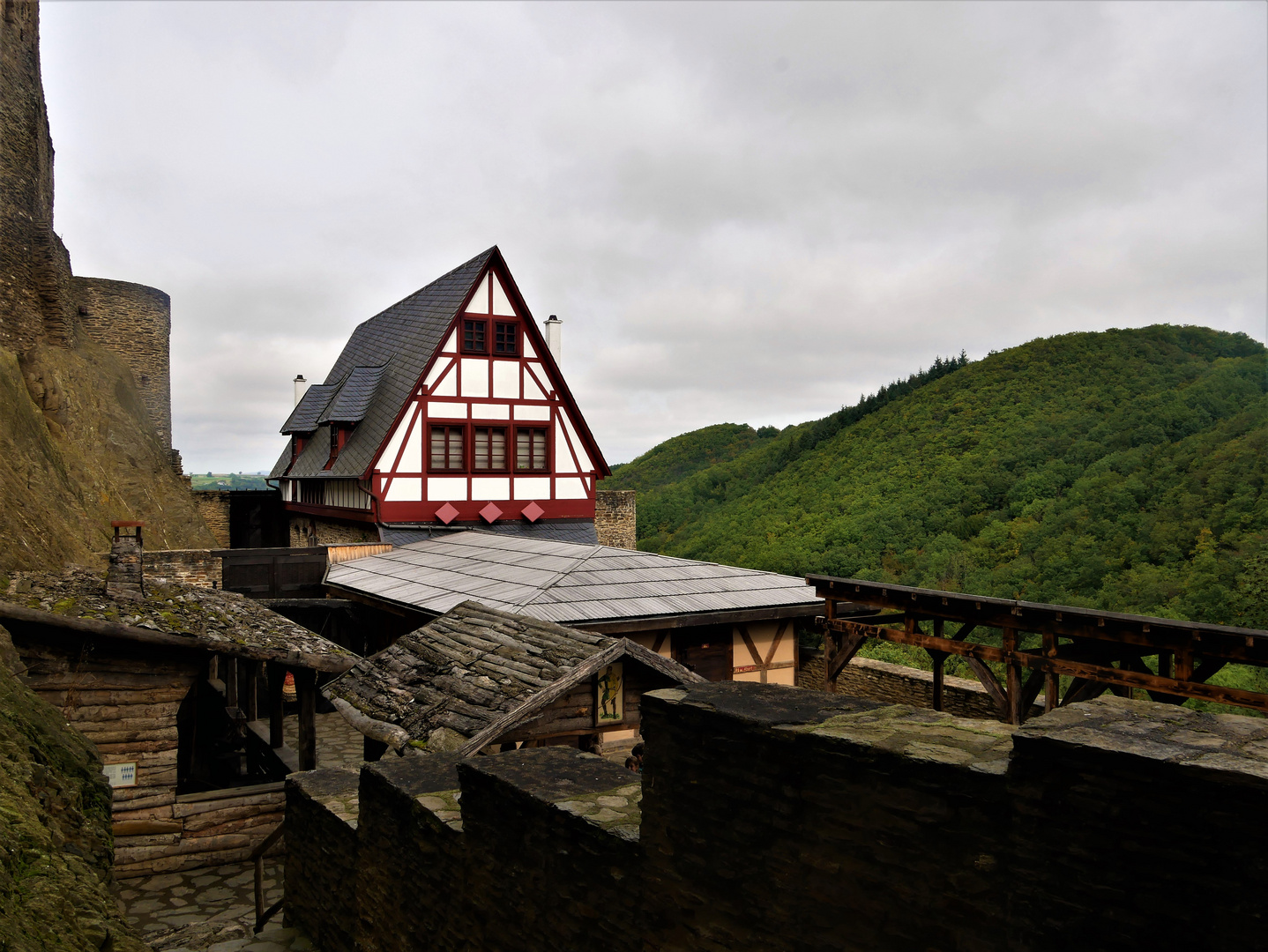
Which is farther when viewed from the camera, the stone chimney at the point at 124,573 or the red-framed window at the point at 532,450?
the red-framed window at the point at 532,450

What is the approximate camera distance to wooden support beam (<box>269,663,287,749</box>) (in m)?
10.5

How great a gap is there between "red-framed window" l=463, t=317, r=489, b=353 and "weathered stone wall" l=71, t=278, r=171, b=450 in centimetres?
2050

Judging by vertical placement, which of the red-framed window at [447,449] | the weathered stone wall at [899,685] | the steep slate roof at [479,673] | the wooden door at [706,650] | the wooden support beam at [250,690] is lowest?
the weathered stone wall at [899,685]

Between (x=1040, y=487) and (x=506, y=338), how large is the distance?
985 inches

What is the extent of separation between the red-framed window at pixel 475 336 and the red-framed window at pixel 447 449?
6.77 feet

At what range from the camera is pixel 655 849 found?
343 centimetres

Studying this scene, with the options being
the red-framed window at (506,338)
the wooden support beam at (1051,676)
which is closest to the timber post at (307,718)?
the wooden support beam at (1051,676)

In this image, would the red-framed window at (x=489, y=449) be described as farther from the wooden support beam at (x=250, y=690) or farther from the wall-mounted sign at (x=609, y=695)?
the wall-mounted sign at (x=609, y=695)

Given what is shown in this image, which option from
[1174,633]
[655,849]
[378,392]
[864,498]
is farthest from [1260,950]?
[864,498]

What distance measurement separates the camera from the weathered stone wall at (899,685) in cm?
1426

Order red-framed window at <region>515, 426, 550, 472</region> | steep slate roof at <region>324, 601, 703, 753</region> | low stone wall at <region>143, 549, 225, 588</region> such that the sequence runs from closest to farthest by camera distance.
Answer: steep slate roof at <region>324, 601, 703, 753</region>, low stone wall at <region>143, 549, 225, 588</region>, red-framed window at <region>515, 426, 550, 472</region>

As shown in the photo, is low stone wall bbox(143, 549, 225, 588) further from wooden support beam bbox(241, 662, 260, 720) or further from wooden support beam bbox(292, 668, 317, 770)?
wooden support beam bbox(292, 668, 317, 770)

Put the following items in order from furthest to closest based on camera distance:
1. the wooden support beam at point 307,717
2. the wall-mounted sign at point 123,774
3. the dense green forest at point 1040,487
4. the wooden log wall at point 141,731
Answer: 1. the dense green forest at point 1040,487
2. the wooden support beam at point 307,717
3. the wall-mounted sign at point 123,774
4. the wooden log wall at point 141,731

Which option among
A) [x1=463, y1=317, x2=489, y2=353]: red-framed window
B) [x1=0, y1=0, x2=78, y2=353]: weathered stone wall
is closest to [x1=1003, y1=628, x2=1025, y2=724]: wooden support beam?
[x1=463, y1=317, x2=489, y2=353]: red-framed window
